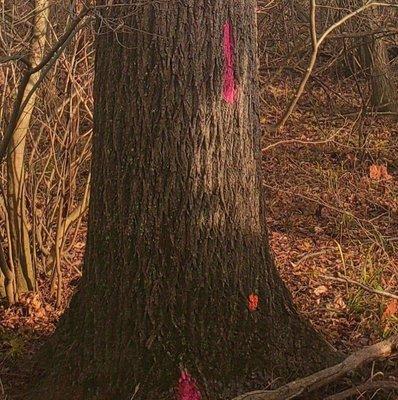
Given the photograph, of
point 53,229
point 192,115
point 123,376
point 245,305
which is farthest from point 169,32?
point 53,229

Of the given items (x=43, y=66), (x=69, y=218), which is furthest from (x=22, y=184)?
(x=43, y=66)

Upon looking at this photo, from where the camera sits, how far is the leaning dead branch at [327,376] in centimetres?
313

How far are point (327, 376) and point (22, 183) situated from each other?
233cm

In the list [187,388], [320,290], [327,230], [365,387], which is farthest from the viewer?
[327,230]

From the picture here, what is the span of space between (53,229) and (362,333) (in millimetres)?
2348

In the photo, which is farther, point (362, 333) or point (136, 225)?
point (362, 333)

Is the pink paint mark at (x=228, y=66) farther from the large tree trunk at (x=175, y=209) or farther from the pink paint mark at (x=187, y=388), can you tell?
the pink paint mark at (x=187, y=388)

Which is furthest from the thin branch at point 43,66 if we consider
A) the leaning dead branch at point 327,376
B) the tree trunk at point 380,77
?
the tree trunk at point 380,77

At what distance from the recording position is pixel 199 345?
3.23 metres

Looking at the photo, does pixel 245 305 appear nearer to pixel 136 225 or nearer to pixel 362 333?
pixel 136 225

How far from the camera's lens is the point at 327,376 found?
10.8ft

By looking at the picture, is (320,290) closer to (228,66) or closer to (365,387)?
(365,387)

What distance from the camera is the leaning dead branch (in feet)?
10.3

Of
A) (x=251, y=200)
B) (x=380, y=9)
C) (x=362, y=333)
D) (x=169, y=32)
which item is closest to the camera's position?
(x=169, y=32)
